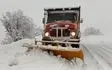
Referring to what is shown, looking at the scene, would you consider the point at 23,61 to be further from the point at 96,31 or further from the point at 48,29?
the point at 96,31

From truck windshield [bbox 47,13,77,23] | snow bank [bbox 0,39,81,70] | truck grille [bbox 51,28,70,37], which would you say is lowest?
snow bank [bbox 0,39,81,70]

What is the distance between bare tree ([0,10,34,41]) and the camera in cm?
5094

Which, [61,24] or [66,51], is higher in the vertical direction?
[61,24]

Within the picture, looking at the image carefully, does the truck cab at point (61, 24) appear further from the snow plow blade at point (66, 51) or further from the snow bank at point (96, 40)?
the snow bank at point (96, 40)

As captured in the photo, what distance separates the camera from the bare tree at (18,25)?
50.9m

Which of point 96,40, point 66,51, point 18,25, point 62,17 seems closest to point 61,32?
point 62,17

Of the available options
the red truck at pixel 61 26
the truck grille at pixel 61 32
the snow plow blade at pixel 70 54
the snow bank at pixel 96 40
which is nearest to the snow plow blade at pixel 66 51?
the snow plow blade at pixel 70 54

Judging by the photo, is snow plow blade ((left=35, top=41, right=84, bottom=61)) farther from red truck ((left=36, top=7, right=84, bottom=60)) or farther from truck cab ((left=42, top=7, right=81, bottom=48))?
truck cab ((left=42, top=7, right=81, bottom=48))

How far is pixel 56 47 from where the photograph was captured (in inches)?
472

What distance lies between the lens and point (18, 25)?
170ft

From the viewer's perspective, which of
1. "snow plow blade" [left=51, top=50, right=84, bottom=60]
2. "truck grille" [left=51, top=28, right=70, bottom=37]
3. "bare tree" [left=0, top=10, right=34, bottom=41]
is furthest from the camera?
"bare tree" [left=0, top=10, right=34, bottom=41]

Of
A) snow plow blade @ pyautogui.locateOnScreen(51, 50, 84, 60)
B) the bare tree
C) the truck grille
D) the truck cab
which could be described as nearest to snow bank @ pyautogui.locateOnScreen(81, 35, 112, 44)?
the bare tree

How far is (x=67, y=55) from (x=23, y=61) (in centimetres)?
197

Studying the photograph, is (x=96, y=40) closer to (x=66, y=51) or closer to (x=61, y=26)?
(x=61, y=26)
